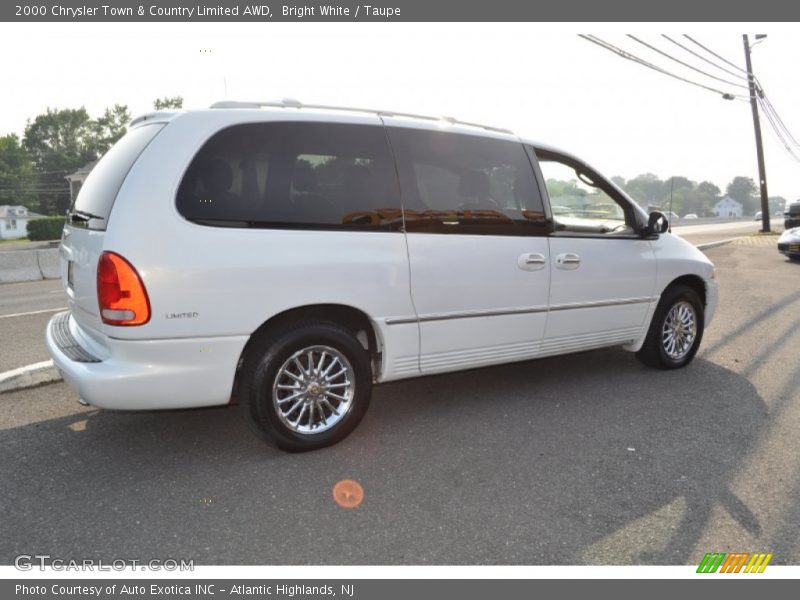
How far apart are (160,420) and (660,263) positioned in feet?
13.2

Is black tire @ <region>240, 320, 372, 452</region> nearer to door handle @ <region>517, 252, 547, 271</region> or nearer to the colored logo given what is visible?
door handle @ <region>517, 252, 547, 271</region>

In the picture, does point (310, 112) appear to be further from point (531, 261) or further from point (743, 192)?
point (743, 192)

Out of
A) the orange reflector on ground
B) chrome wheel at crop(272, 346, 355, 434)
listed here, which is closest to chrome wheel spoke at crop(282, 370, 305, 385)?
chrome wheel at crop(272, 346, 355, 434)

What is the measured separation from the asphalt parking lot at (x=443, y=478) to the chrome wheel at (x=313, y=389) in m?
0.20

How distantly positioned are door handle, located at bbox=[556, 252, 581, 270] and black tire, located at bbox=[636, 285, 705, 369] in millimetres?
1138

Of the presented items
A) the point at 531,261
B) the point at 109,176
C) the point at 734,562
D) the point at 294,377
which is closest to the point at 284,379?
the point at 294,377

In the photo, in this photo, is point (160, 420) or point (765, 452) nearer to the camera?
point (765, 452)

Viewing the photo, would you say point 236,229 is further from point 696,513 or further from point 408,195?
point 696,513

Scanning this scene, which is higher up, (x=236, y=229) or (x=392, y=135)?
(x=392, y=135)

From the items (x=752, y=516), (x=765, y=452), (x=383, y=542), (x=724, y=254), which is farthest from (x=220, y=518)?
(x=724, y=254)

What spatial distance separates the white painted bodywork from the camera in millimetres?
3047

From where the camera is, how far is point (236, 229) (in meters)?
3.18

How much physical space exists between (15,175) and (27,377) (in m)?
102

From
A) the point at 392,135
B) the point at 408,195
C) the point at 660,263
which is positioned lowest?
the point at 660,263
